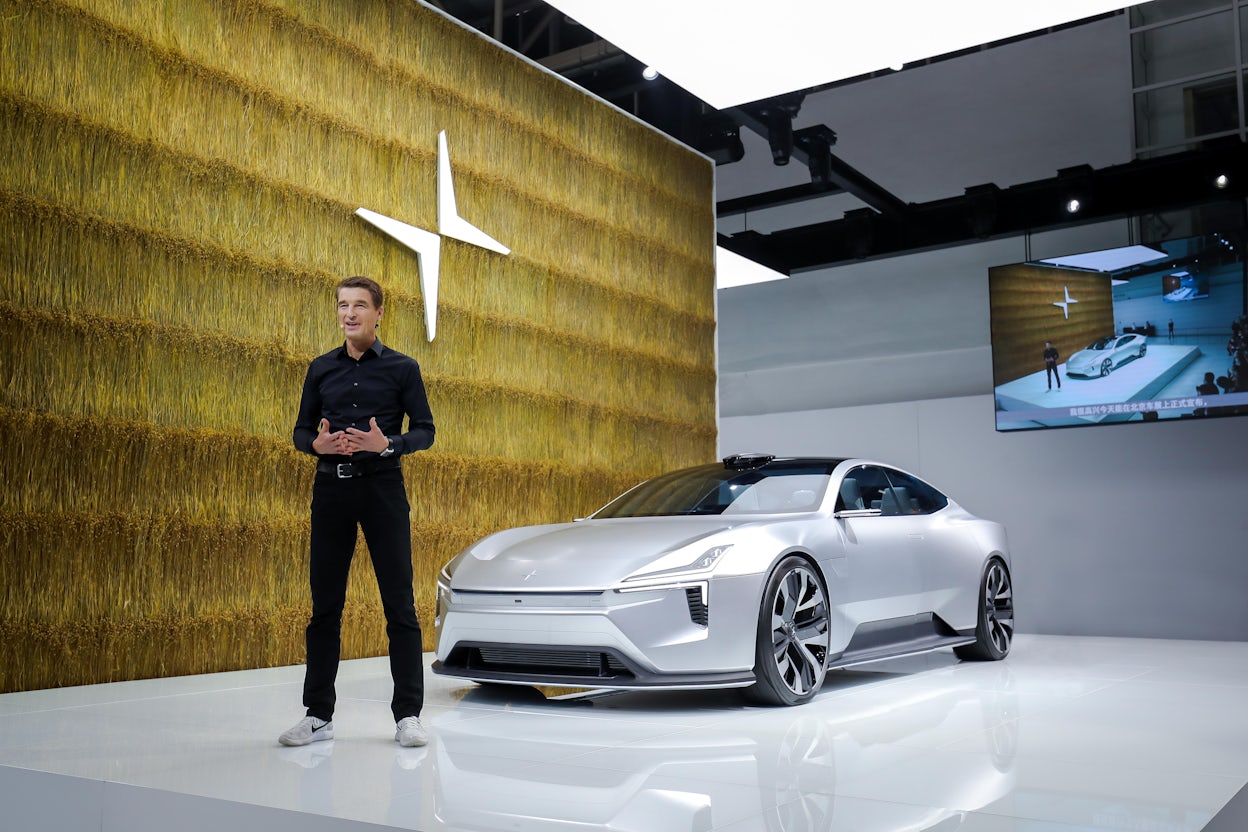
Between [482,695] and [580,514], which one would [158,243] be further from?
[580,514]

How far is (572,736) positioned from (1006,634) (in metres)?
3.77

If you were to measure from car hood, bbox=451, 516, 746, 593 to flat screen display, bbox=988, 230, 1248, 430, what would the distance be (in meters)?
5.33

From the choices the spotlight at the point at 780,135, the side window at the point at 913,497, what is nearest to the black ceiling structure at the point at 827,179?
the spotlight at the point at 780,135

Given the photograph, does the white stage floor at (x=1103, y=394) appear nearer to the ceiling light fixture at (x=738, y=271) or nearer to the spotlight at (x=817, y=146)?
the spotlight at (x=817, y=146)

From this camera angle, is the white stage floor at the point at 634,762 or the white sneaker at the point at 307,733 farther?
the white sneaker at the point at 307,733

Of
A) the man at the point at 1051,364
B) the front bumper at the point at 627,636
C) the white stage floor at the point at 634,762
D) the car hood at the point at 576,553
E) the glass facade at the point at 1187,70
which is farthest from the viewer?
the man at the point at 1051,364

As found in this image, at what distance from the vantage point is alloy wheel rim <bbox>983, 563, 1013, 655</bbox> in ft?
20.8

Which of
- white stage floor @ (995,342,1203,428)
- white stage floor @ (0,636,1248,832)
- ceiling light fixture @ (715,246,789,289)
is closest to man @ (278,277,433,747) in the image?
white stage floor @ (0,636,1248,832)

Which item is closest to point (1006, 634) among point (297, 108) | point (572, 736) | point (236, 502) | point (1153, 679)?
point (1153, 679)

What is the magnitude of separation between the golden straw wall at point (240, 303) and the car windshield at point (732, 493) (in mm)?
1914

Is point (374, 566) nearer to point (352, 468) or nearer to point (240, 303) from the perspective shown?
point (352, 468)

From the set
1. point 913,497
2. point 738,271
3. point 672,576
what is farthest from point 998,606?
point 738,271

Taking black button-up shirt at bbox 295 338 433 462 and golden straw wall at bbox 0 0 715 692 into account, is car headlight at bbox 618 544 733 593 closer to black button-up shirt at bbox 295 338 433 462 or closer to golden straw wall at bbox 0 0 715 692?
black button-up shirt at bbox 295 338 433 462

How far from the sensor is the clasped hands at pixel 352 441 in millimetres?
3504
